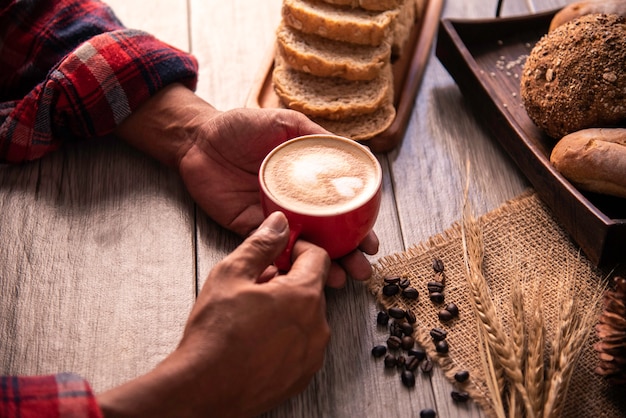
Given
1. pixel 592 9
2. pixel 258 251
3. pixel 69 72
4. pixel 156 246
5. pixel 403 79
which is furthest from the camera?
pixel 403 79

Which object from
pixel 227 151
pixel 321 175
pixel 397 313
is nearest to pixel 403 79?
pixel 227 151

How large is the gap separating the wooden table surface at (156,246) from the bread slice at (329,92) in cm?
18

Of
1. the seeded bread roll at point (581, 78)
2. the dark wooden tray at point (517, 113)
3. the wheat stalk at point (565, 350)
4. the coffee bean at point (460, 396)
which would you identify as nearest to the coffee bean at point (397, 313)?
the coffee bean at point (460, 396)

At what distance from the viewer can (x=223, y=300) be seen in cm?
140

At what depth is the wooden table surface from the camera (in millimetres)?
1603

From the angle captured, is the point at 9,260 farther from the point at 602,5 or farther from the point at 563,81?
the point at 602,5

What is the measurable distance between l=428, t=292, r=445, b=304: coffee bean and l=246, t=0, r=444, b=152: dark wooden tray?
62 centimetres

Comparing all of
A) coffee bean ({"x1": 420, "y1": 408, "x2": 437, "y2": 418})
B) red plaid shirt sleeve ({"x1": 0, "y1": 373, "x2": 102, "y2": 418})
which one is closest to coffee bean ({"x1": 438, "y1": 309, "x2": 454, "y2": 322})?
coffee bean ({"x1": 420, "y1": 408, "x2": 437, "y2": 418})

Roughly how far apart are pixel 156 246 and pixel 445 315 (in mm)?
818

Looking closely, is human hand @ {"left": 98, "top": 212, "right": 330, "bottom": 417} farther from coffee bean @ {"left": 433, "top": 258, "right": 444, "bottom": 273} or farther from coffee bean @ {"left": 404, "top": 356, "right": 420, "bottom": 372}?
coffee bean @ {"left": 433, "top": 258, "right": 444, "bottom": 273}

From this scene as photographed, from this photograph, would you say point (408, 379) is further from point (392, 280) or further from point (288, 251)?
point (288, 251)

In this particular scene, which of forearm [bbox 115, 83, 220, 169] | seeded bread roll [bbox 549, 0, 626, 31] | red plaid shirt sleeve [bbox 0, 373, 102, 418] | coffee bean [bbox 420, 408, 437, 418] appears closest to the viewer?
red plaid shirt sleeve [bbox 0, 373, 102, 418]

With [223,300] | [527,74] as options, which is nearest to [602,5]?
[527,74]

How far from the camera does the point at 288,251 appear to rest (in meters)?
1.56
